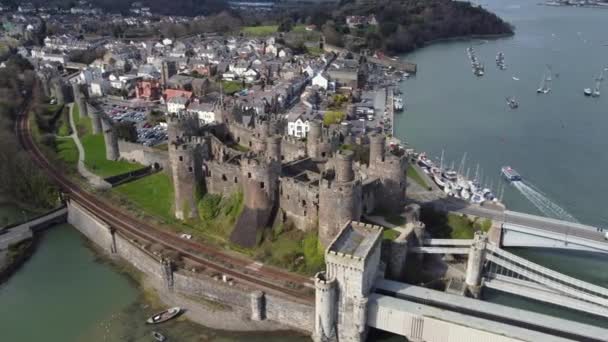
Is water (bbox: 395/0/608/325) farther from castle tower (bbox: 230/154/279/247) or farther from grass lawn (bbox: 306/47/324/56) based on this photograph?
grass lawn (bbox: 306/47/324/56)

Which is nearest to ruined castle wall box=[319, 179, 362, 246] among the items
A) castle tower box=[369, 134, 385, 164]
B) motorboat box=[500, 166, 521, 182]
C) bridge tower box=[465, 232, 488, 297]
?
castle tower box=[369, 134, 385, 164]

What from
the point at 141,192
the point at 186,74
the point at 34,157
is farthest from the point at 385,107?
the point at 34,157

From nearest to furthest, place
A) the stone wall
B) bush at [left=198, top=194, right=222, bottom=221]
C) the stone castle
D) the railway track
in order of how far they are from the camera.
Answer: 1. the stone wall
2. the railway track
3. the stone castle
4. bush at [left=198, top=194, right=222, bottom=221]

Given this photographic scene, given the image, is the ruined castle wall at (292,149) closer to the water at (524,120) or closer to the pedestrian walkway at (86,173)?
the pedestrian walkway at (86,173)

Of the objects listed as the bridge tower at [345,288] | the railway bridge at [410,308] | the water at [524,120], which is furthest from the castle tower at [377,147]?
the water at [524,120]

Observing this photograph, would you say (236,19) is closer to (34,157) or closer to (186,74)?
(186,74)

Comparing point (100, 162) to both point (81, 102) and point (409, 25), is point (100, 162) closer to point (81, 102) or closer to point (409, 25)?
point (81, 102)
